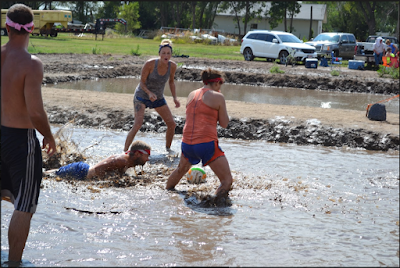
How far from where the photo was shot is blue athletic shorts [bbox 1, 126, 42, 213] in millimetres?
3912

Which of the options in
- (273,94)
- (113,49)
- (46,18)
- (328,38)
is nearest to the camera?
(273,94)

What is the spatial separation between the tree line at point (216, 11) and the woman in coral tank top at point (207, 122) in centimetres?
4519

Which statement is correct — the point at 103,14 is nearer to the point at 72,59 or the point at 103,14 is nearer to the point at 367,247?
the point at 72,59

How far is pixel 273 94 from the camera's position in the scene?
1780 centimetres

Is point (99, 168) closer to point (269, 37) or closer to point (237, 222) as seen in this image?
point (237, 222)

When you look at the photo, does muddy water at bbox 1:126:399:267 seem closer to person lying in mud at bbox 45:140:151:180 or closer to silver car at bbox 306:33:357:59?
person lying in mud at bbox 45:140:151:180

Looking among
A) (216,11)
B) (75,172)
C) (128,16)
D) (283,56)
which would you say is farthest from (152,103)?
(216,11)

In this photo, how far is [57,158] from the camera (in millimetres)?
7586

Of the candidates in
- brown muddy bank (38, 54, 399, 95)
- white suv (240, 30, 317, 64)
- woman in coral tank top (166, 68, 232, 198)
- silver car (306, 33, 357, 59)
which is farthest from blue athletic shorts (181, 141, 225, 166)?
silver car (306, 33, 357, 59)

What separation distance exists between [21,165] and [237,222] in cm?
260

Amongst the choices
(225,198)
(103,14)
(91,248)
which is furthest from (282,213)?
(103,14)

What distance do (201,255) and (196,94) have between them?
2.09 meters

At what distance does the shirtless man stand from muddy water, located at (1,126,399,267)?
0.66m

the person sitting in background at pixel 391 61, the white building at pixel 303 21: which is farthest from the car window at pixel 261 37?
the white building at pixel 303 21
